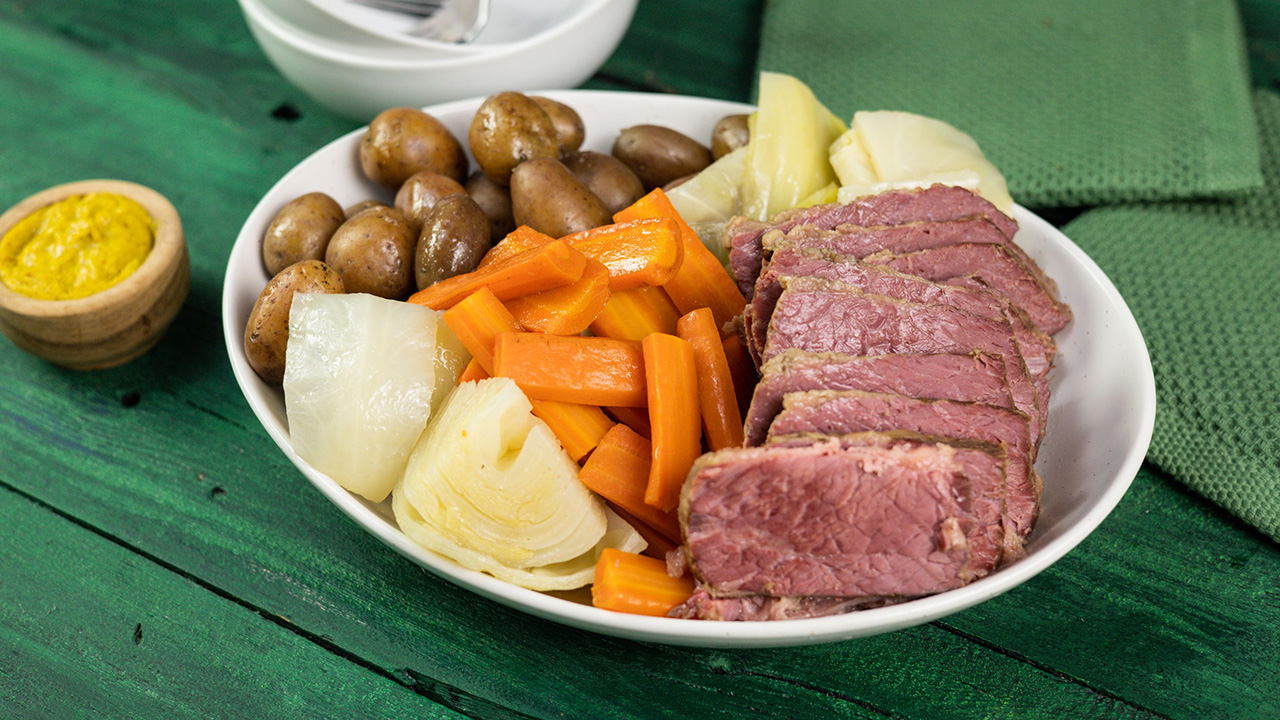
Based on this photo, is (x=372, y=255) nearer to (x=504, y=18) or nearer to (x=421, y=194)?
(x=421, y=194)

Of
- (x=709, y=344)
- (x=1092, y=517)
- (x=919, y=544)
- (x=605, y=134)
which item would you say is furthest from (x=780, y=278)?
(x=605, y=134)

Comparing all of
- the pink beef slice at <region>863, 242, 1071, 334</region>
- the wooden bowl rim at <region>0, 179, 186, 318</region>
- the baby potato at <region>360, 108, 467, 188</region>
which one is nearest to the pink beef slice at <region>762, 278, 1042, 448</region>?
the pink beef slice at <region>863, 242, 1071, 334</region>

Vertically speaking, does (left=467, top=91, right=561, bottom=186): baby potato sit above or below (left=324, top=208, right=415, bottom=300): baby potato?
above

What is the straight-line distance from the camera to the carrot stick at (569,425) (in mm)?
1901

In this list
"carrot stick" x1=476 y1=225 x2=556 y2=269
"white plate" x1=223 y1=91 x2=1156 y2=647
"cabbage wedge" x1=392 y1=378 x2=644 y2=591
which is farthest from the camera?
"carrot stick" x1=476 y1=225 x2=556 y2=269

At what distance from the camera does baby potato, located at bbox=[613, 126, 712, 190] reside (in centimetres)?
268

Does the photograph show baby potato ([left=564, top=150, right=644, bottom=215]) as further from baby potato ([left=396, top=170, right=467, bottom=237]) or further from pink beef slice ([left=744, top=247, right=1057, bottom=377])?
pink beef slice ([left=744, top=247, right=1057, bottom=377])

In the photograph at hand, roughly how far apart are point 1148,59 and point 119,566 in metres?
3.72

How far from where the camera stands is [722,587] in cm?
167

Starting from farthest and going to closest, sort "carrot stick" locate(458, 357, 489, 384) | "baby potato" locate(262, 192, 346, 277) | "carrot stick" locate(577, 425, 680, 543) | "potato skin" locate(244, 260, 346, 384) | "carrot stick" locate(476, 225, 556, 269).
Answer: "baby potato" locate(262, 192, 346, 277) < "carrot stick" locate(476, 225, 556, 269) < "potato skin" locate(244, 260, 346, 384) < "carrot stick" locate(458, 357, 489, 384) < "carrot stick" locate(577, 425, 680, 543)

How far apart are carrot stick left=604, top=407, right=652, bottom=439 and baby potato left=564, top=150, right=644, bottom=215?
2.43 ft

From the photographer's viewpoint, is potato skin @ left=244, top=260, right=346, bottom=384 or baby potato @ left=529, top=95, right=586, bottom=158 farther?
baby potato @ left=529, top=95, right=586, bottom=158

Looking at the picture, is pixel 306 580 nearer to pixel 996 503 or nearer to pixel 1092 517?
pixel 996 503

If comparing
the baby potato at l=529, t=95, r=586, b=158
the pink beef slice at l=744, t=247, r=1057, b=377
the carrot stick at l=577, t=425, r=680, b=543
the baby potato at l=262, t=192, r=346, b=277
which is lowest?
the carrot stick at l=577, t=425, r=680, b=543
